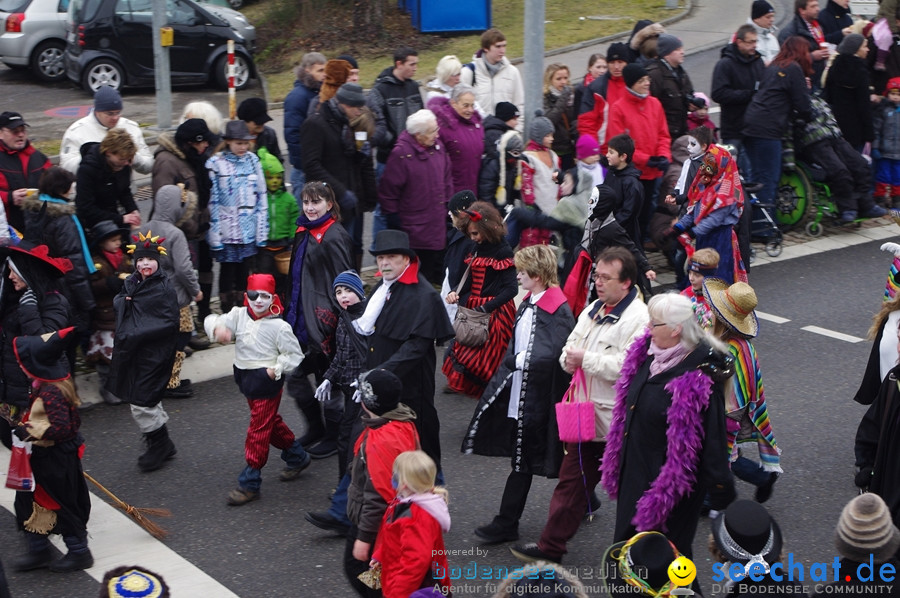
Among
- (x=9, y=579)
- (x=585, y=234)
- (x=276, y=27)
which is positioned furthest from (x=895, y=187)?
(x=276, y=27)

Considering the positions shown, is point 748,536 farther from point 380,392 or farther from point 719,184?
point 719,184

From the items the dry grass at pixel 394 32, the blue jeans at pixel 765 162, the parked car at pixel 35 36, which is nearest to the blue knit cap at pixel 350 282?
the blue jeans at pixel 765 162

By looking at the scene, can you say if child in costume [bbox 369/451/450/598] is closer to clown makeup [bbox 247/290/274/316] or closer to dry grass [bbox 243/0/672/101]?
clown makeup [bbox 247/290/274/316]

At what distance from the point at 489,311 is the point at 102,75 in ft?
41.9

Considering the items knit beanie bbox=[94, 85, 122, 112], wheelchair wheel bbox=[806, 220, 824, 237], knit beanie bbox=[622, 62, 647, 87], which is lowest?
wheelchair wheel bbox=[806, 220, 824, 237]

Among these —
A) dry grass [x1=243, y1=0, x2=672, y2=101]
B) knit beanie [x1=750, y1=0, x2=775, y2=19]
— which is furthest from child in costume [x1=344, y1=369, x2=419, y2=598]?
dry grass [x1=243, y1=0, x2=672, y2=101]

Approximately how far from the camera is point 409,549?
16.6 ft

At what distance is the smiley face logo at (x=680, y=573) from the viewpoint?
430 centimetres

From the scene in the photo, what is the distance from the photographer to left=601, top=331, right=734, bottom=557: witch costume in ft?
17.4

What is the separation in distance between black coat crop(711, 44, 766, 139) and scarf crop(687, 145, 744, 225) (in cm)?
244

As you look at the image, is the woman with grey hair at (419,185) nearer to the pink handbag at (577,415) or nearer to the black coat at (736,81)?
the black coat at (736,81)

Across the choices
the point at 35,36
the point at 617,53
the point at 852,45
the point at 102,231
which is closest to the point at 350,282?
the point at 102,231

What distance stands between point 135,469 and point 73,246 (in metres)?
1.75

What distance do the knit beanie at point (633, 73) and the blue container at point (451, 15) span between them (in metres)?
12.0
